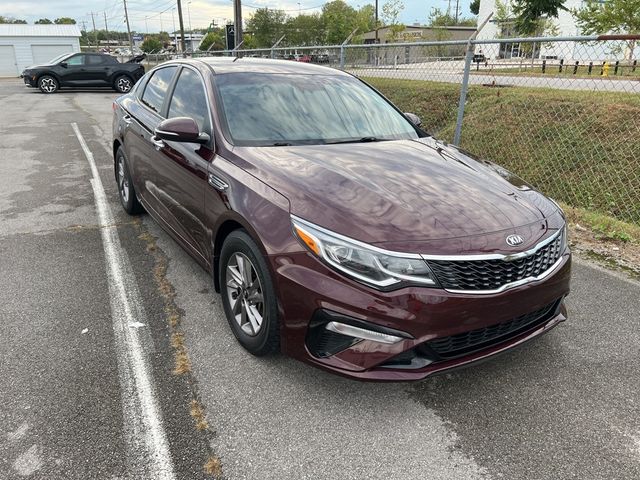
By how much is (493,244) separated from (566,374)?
3.46ft

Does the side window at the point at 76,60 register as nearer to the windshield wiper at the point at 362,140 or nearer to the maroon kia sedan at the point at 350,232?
the maroon kia sedan at the point at 350,232

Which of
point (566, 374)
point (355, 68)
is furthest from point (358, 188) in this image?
point (355, 68)

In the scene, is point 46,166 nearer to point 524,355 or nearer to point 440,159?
point 440,159

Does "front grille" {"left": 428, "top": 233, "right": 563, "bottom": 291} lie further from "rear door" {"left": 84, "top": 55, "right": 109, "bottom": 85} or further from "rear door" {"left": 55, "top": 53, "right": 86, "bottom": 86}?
"rear door" {"left": 55, "top": 53, "right": 86, "bottom": 86}

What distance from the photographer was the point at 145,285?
3832 millimetres

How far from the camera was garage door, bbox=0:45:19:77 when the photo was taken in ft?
140

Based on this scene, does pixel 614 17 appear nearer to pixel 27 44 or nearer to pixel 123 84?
pixel 123 84

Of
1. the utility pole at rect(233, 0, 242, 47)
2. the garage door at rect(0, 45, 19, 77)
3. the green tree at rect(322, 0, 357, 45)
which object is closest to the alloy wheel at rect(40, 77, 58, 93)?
the utility pole at rect(233, 0, 242, 47)

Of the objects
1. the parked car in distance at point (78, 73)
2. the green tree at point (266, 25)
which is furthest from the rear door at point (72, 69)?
the green tree at point (266, 25)

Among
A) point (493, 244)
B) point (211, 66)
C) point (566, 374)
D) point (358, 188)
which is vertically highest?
point (211, 66)

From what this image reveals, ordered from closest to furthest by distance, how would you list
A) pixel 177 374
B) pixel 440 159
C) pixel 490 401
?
pixel 490 401 < pixel 177 374 < pixel 440 159

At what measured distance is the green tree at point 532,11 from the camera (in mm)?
26766

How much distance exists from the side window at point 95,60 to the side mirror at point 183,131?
2041cm

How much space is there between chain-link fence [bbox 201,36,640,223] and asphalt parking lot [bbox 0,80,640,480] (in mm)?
3502
